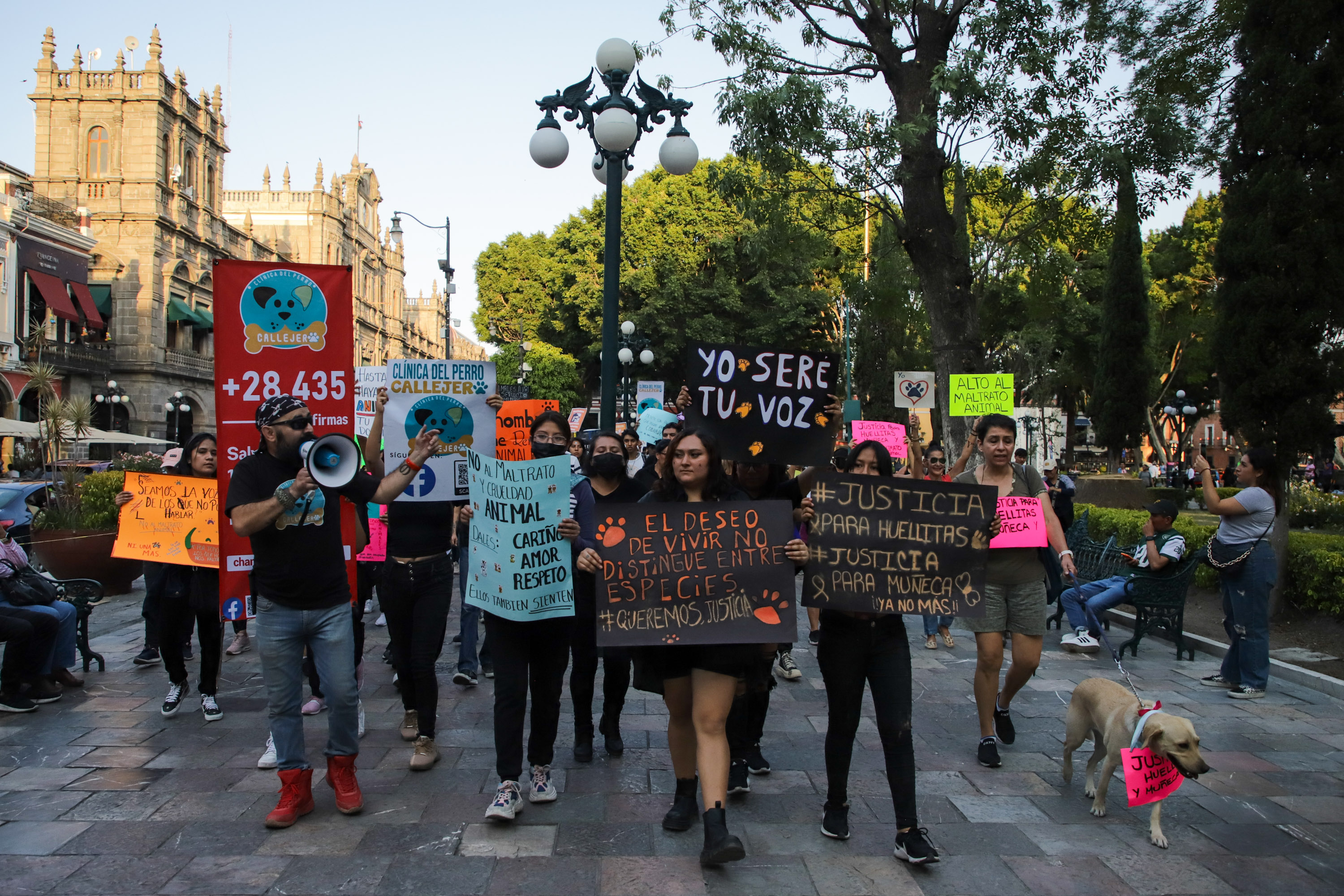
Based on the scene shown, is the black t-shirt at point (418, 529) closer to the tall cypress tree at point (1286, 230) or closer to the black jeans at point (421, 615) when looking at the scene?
the black jeans at point (421, 615)

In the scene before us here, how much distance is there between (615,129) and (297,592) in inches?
226

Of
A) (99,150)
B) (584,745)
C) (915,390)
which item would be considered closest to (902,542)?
(584,745)

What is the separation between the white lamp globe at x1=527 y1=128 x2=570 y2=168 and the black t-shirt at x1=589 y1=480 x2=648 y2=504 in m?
5.03

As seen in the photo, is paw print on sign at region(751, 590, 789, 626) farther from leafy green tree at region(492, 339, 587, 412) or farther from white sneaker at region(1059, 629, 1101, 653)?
leafy green tree at region(492, 339, 587, 412)

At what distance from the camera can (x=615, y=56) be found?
8.81 meters

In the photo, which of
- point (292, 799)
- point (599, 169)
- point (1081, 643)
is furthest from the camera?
point (599, 169)

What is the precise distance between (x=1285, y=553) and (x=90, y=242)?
45.2m

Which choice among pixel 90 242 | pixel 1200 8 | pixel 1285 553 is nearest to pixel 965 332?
pixel 1285 553

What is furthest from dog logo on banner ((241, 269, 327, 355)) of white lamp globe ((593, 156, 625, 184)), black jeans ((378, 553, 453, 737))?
white lamp globe ((593, 156, 625, 184))

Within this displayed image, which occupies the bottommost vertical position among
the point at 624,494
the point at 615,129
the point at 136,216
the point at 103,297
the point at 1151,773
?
the point at 1151,773

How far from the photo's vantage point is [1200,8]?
41.0 feet

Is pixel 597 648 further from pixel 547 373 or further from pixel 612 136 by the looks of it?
pixel 547 373

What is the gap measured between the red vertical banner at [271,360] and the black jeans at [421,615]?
474 mm

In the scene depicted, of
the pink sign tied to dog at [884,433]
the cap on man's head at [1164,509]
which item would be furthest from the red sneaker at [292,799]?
the pink sign tied to dog at [884,433]
